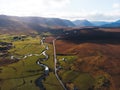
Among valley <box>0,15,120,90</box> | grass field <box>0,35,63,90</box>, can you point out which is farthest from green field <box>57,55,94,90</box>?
grass field <box>0,35,63,90</box>

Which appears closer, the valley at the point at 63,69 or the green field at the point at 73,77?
the green field at the point at 73,77

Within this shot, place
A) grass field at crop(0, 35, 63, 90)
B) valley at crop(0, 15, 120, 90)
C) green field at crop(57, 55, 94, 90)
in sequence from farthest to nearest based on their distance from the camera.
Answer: valley at crop(0, 15, 120, 90)
green field at crop(57, 55, 94, 90)
grass field at crop(0, 35, 63, 90)

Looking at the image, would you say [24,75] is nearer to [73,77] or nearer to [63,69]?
[63,69]

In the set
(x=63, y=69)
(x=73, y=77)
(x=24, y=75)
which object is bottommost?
(x=24, y=75)

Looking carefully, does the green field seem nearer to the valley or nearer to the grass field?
the valley

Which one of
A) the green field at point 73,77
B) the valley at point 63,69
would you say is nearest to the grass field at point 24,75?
the valley at point 63,69

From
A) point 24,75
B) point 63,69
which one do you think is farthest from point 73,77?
point 24,75

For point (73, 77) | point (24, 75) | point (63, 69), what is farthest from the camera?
point (63, 69)

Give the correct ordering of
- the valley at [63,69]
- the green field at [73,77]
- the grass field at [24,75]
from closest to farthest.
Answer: the grass field at [24,75] → the green field at [73,77] → the valley at [63,69]

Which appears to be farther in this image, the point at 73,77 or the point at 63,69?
the point at 63,69

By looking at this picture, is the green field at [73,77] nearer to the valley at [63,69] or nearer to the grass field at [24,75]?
the valley at [63,69]

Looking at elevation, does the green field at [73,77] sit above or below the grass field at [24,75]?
above

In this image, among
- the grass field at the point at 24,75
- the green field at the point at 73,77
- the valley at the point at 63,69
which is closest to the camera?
the grass field at the point at 24,75

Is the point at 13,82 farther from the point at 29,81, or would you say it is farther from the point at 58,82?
the point at 58,82
